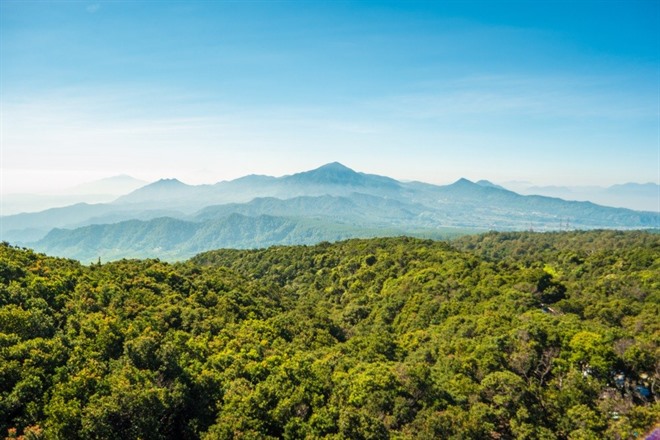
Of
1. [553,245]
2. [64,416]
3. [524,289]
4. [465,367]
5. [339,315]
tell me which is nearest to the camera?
[64,416]

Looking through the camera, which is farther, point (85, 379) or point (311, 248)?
point (311, 248)

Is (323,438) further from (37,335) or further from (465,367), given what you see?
(37,335)

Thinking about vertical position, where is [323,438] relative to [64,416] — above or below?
below

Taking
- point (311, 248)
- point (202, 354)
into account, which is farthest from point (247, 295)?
point (311, 248)

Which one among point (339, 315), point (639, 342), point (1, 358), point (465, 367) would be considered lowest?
point (339, 315)

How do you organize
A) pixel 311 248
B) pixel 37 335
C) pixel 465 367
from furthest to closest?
pixel 311 248 < pixel 465 367 < pixel 37 335

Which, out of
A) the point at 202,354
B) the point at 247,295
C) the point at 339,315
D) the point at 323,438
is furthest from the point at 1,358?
the point at 339,315

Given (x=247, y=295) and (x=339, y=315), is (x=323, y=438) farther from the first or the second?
(x=339, y=315)
